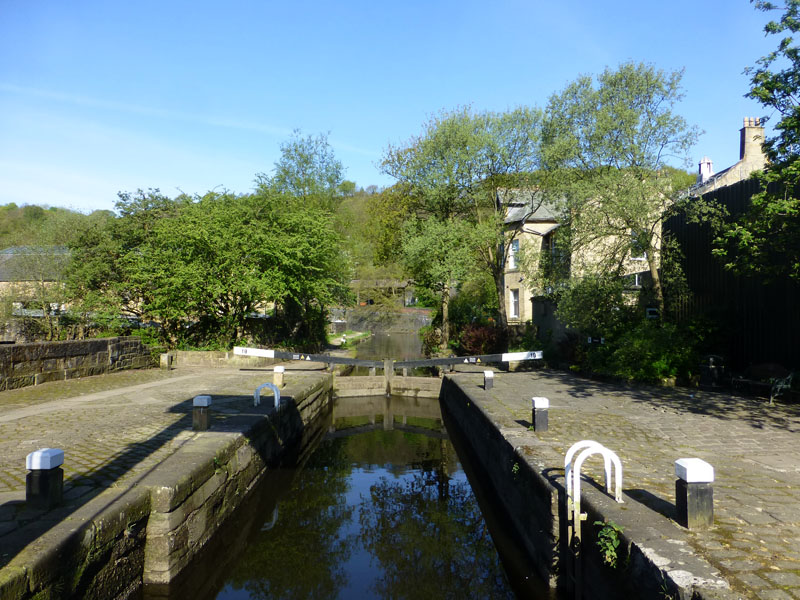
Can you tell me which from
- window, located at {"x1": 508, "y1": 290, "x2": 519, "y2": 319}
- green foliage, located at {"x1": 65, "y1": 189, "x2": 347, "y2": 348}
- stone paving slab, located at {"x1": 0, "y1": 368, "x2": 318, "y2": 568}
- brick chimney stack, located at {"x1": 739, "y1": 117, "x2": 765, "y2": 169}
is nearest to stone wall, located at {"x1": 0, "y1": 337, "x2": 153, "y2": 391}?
stone paving slab, located at {"x1": 0, "y1": 368, "x2": 318, "y2": 568}

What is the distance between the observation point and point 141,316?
19.0 m

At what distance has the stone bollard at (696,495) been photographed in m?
4.02

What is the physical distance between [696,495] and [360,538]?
178 inches

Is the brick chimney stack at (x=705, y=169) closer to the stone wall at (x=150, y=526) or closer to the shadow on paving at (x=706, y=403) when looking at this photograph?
the shadow on paving at (x=706, y=403)

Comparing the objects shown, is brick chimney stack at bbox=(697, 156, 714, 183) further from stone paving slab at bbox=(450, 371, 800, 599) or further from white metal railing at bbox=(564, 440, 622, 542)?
white metal railing at bbox=(564, 440, 622, 542)

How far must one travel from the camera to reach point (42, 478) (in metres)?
4.44

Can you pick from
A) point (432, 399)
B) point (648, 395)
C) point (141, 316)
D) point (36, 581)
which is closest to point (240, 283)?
point (141, 316)

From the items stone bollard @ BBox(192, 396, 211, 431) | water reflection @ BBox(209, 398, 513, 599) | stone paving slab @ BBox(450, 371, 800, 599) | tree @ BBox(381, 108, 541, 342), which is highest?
tree @ BBox(381, 108, 541, 342)

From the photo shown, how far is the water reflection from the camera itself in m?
5.86

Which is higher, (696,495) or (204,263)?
(204,263)

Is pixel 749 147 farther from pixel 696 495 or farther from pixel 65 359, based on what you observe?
pixel 65 359

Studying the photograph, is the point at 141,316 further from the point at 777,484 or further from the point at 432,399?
the point at 777,484

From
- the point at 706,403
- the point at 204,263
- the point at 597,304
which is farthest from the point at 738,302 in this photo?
the point at 204,263

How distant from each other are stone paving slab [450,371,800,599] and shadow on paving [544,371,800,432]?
17 millimetres
